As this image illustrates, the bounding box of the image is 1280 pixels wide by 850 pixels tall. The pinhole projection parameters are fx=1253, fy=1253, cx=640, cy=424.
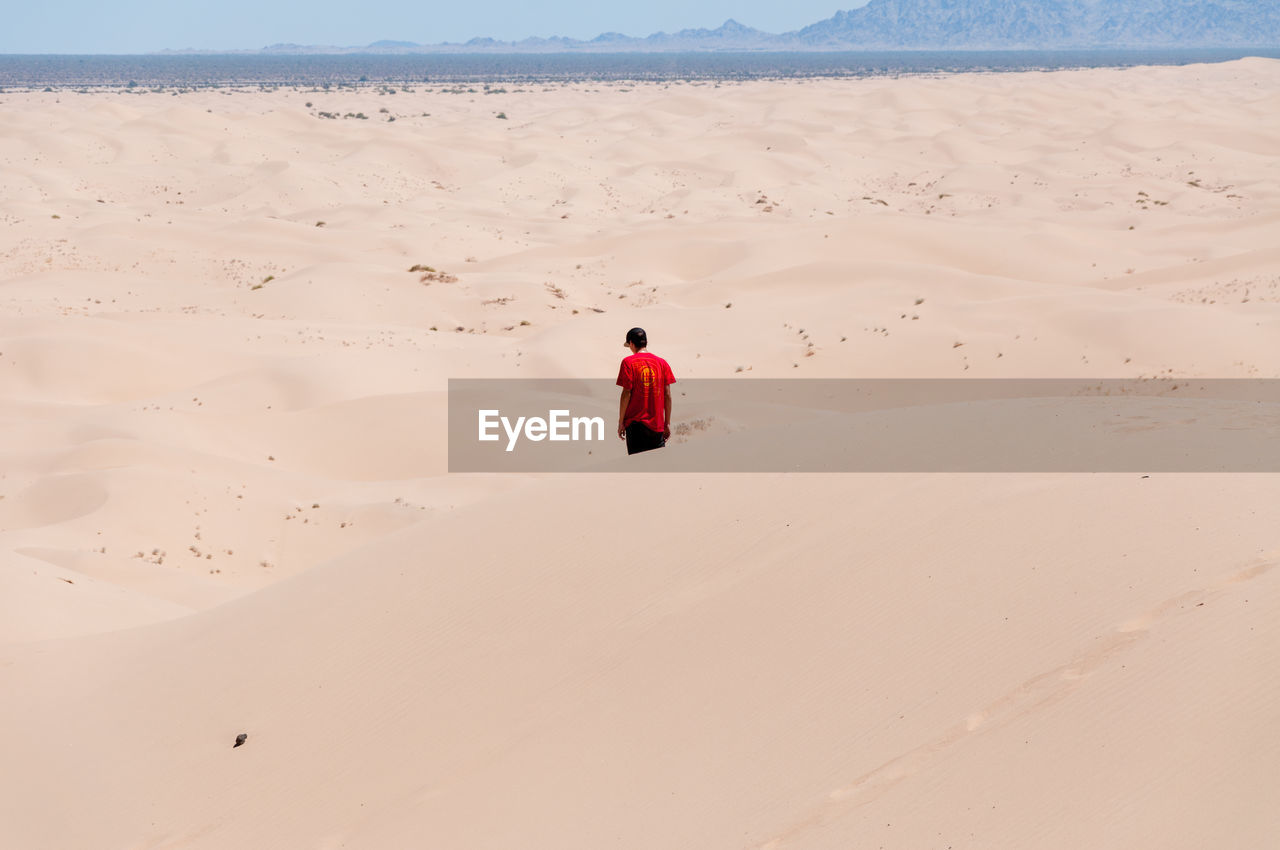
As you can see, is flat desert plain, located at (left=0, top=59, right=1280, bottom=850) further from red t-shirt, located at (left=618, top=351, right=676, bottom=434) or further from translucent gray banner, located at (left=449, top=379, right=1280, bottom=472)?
red t-shirt, located at (left=618, top=351, right=676, bottom=434)

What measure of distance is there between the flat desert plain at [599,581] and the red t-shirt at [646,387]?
0.81 m

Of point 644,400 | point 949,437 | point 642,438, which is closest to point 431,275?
point 642,438

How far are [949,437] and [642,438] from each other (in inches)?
92.8

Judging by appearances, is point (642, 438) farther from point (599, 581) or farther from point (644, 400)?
point (599, 581)

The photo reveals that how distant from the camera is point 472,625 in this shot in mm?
7250

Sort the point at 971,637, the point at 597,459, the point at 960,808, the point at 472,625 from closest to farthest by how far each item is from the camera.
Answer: the point at 960,808
the point at 971,637
the point at 472,625
the point at 597,459

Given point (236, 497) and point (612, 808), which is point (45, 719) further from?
point (236, 497)

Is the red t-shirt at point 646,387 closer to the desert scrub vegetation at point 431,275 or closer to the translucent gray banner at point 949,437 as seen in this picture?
the translucent gray banner at point 949,437

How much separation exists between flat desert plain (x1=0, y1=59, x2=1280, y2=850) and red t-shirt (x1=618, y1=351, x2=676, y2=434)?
811 millimetres

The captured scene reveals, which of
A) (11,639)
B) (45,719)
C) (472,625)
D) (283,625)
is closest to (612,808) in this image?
(472,625)

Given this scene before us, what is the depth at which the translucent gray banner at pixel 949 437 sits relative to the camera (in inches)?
307

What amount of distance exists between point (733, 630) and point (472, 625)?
1.72 metres

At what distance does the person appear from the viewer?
941 cm

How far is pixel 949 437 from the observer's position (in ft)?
29.5
